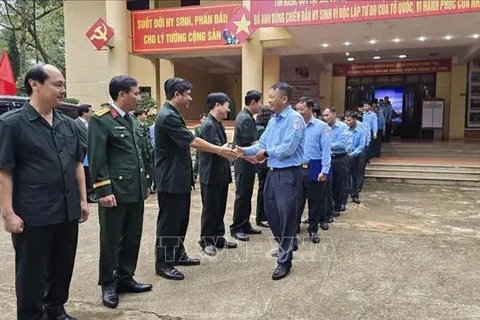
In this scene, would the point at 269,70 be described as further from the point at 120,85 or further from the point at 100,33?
the point at 120,85

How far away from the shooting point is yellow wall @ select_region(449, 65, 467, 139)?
50.6 feet

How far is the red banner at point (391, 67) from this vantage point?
1545 cm

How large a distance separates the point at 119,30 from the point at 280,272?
10912mm

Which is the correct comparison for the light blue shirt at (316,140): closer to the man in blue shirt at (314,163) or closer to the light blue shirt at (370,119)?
the man in blue shirt at (314,163)

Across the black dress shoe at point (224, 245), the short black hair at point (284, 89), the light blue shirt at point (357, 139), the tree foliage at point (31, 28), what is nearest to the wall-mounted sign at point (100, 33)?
the tree foliage at point (31, 28)

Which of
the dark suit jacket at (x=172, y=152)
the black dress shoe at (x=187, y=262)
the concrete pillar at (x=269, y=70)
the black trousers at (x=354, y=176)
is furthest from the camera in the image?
the concrete pillar at (x=269, y=70)

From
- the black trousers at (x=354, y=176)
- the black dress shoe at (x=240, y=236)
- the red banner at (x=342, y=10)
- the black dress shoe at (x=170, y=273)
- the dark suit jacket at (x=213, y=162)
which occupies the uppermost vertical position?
the red banner at (x=342, y=10)

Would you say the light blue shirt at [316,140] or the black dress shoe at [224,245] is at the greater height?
the light blue shirt at [316,140]

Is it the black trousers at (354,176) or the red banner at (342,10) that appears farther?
the red banner at (342,10)

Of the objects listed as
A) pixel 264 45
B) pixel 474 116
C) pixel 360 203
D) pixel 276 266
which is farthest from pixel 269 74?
pixel 276 266

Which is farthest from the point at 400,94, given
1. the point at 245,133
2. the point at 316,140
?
the point at 245,133

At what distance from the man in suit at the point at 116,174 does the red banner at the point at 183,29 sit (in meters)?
8.87

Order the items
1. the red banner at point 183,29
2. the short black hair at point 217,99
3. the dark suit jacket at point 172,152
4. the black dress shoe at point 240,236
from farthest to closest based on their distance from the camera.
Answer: the red banner at point 183,29 < the black dress shoe at point 240,236 < the short black hair at point 217,99 < the dark suit jacket at point 172,152

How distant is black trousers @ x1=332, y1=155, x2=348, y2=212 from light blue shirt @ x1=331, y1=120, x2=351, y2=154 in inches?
5.2
